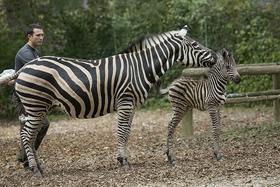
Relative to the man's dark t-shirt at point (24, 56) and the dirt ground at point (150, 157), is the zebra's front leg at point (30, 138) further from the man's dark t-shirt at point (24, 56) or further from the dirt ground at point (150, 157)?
the man's dark t-shirt at point (24, 56)

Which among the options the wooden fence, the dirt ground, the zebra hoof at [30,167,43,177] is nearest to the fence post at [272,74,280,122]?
the wooden fence

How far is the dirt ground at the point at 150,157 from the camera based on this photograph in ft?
23.4

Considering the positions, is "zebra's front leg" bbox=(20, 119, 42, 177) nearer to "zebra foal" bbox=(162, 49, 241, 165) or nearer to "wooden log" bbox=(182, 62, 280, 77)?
"zebra foal" bbox=(162, 49, 241, 165)

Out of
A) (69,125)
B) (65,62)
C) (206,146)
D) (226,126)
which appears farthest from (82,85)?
(69,125)

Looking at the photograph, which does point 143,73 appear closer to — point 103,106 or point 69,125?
point 103,106

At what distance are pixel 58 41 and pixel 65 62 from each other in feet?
31.3

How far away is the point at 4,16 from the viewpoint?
16.2 meters

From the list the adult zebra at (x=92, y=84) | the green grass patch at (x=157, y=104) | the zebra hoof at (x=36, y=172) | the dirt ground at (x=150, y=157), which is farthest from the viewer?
the green grass patch at (x=157, y=104)

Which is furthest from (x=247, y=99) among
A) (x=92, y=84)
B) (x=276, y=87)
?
(x=92, y=84)

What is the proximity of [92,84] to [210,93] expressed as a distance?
1.68 meters

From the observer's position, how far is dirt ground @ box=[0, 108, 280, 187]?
23.4 ft

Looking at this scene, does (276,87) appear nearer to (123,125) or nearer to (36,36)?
(123,125)

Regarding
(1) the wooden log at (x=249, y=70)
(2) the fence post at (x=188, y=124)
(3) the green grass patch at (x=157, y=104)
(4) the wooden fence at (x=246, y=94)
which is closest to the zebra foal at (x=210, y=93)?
(1) the wooden log at (x=249, y=70)

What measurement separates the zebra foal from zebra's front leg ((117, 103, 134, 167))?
679 mm
